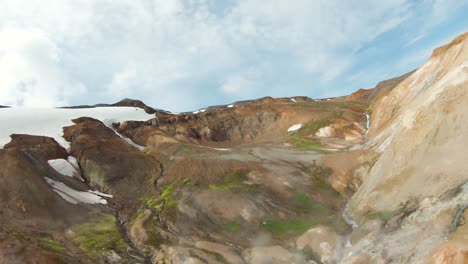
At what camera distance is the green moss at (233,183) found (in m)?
44.0

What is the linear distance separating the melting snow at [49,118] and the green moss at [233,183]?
31894 mm

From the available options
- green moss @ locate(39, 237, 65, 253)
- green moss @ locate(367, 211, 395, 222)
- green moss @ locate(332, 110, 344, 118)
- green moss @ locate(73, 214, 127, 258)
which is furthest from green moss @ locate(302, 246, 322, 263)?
green moss @ locate(332, 110, 344, 118)

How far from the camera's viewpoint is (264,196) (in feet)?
139

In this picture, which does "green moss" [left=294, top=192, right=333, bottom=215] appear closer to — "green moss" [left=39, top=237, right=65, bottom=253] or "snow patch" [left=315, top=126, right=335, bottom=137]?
"green moss" [left=39, top=237, right=65, bottom=253]

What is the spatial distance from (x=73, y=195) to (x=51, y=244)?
1253cm

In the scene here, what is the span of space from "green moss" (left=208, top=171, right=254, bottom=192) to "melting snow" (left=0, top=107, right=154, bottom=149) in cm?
3189

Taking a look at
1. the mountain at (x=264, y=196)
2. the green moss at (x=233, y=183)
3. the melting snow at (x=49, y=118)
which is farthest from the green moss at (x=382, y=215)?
the melting snow at (x=49, y=118)

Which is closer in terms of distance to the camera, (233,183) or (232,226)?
(232,226)

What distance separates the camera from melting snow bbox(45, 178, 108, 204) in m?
44.1

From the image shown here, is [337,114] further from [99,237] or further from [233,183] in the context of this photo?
[99,237]

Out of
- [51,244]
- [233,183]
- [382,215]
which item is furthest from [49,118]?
[382,215]

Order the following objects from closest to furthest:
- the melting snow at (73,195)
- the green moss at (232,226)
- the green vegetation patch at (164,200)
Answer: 1. the green moss at (232,226)
2. the green vegetation patch at (164,200)
3. the melting snow at (73,195)

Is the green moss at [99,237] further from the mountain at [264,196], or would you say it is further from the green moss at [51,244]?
the green moss at [51,244]

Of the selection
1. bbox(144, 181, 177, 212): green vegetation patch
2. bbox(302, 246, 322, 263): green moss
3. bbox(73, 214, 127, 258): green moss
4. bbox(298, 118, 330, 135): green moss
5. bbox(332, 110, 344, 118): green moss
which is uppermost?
bbox(332, 110, 344, 118): green moss
